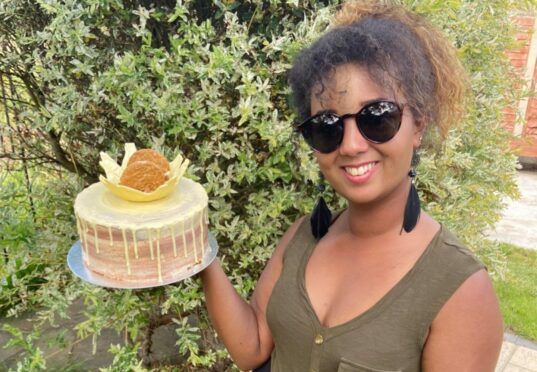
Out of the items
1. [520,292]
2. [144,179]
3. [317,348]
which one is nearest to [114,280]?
[144,179]

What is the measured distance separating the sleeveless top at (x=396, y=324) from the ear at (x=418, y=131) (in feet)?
0.90

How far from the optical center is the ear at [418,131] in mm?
1479

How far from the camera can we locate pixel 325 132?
4.69ft

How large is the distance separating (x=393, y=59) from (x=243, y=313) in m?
0.98

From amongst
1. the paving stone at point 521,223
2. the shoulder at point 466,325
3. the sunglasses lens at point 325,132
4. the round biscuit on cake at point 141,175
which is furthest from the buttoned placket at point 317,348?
the paving stone at point 521,223

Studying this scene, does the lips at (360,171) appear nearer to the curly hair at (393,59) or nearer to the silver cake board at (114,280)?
the curly hair at (393,59)

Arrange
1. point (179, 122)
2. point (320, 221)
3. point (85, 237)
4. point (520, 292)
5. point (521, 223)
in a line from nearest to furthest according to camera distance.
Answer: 1. point (85, 237)
2. point (320, 221)
3. point (179, 122)
4. point (520, 292)
5. point (521, 223)

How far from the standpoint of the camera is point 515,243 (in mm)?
6047

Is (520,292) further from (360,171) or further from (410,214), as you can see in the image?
(360,171)

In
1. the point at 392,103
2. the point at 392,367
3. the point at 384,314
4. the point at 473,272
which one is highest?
the point at 392,103

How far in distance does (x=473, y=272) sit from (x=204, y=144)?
110cm

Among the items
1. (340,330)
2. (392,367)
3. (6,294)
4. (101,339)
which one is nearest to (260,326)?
(340,330)

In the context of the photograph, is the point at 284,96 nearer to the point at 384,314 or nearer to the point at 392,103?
the point at 392,103

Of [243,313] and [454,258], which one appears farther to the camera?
[243,313]
